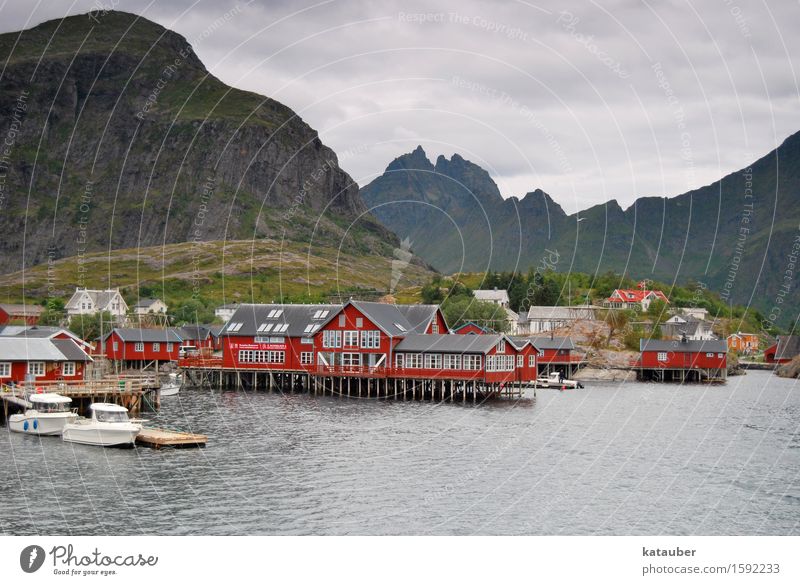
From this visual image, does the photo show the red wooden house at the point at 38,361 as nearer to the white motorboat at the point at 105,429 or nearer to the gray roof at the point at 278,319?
the white motorboat at the point at 105,429

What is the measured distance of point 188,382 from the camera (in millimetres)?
108125

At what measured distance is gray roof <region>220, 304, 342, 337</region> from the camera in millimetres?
101125

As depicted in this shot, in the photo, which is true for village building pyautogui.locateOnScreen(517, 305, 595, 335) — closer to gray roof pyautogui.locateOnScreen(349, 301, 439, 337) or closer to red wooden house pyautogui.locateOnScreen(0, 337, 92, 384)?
gray roof pyautogui.locateOnScreen(349, 301, 439, 337)

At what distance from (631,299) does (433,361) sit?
351ft

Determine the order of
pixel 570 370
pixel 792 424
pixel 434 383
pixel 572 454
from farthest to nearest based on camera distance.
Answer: pixel 570 370 < pixel 434 383 < pixel 792 424 < pixel 572 454

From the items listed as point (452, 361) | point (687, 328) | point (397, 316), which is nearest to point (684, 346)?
point (687, 328)

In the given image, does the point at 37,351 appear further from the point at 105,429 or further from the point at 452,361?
the point at 452,361

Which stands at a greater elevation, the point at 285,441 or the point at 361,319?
the point at 361,319

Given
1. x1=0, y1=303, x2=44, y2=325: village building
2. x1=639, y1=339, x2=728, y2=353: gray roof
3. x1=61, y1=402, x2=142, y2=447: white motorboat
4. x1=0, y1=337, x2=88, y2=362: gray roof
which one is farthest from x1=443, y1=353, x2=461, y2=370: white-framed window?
x1=0, y1=303, x2=44, y2=325: village building

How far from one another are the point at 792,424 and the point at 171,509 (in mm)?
53354

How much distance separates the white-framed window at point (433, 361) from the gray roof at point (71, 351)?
31627 millimetres

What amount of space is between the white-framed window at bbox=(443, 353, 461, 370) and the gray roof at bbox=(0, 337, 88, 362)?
33204mm
